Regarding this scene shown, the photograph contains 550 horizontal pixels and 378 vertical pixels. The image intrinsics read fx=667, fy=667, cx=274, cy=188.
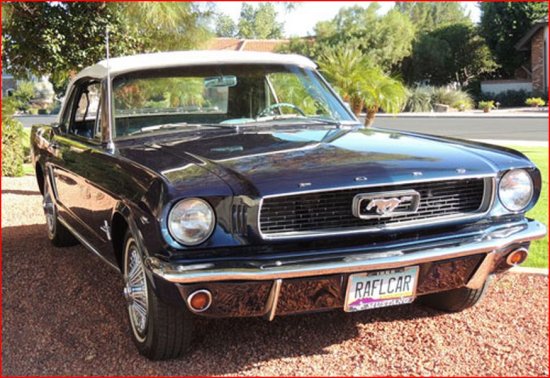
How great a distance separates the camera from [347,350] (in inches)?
144

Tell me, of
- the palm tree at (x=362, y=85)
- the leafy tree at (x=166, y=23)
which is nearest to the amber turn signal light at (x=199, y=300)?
the leafy tree at (x=166, y=23)

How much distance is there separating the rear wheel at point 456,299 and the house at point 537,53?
36.5 metres

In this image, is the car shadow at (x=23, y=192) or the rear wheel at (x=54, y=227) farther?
the car shadow at (x=23, y=192)

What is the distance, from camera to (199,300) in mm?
3057

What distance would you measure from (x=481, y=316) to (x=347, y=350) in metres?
1.05

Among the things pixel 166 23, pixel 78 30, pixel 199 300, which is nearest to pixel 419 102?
pixel 166 23

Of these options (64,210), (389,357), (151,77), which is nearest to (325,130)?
(151,77)

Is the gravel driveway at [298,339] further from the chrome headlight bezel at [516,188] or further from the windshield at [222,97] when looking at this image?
the windshield at [222,97]

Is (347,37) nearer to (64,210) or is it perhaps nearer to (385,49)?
(385,49)

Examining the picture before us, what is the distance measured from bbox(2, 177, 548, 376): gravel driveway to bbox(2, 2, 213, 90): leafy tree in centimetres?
423

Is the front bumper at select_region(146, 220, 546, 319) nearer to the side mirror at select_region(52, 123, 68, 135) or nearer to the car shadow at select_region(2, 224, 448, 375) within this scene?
the car shadow at select_region(2, 224, 448, 375)

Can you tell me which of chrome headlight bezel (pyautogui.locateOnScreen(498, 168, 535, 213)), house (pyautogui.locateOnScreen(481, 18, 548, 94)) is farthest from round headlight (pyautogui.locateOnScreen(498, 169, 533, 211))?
house (pyautogui.locateOnScreen(481, 18, 548, 94))

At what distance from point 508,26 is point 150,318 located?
42728 millimetres

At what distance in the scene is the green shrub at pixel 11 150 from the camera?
11.5 meters
